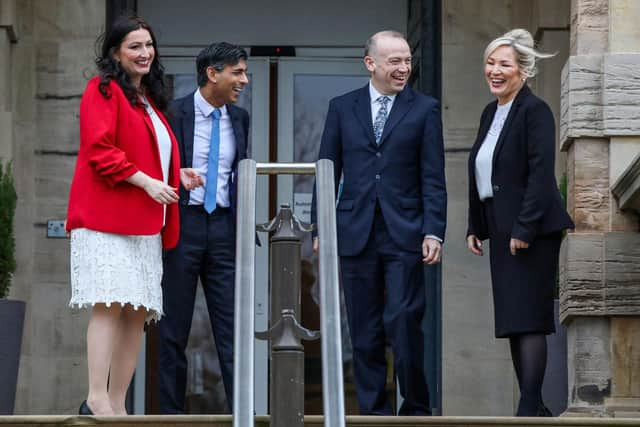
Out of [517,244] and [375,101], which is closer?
A: [517,244]

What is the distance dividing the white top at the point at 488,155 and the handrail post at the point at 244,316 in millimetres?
2175

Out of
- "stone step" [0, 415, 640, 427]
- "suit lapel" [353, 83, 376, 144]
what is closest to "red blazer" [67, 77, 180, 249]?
"stone step" [0, 415, 640, 427]

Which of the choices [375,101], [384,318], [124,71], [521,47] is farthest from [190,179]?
[521,47]

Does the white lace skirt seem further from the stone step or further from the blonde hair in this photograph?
the blonde hair

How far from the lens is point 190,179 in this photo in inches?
322

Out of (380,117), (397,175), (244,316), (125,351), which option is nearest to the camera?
(244,316)

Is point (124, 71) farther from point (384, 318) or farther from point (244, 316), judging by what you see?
point (244, 316)

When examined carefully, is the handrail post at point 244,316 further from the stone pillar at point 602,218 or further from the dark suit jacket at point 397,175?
the stone pillar at point 602,218

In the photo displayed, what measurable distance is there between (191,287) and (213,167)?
617mm

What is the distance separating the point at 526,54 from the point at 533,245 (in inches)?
36.2

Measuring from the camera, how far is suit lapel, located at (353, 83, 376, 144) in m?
8.48

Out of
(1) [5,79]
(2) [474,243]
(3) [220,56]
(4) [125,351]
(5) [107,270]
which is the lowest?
(4) [125,351]

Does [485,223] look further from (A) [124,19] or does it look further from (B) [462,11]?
(B) [462,11]

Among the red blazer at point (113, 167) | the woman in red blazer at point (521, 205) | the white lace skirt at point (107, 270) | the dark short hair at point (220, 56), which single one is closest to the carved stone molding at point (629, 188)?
the woman in red blazer at point (521, 205)
